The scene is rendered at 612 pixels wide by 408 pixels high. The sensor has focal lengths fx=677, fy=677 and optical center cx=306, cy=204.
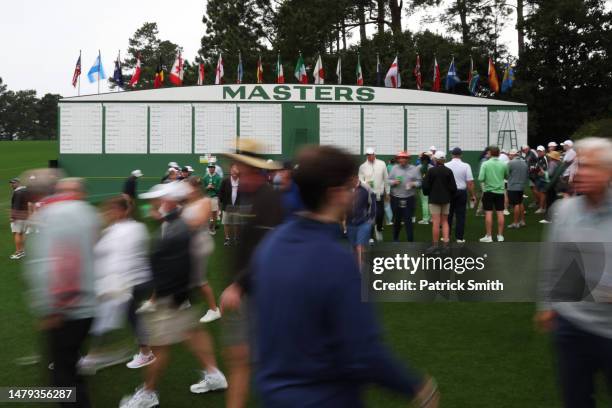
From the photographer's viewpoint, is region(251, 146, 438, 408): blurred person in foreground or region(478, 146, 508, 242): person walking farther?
region(478, 146, 508, 242): person walking

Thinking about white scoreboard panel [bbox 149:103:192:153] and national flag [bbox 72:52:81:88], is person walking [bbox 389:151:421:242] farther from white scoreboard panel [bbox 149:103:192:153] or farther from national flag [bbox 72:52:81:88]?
national flag [bbox 72:52:81:88]

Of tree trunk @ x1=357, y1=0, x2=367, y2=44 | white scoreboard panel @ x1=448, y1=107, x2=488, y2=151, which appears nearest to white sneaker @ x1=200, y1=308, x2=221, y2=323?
white scoreboard panel @ x1=448, y1=107, x2=488, y2=151

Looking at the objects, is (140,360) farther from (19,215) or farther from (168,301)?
(19,215)

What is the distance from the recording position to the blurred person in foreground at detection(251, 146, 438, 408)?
7.34 feet

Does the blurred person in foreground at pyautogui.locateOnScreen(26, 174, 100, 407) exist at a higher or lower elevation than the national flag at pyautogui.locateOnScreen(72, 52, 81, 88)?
lower

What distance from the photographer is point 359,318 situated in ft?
7.32

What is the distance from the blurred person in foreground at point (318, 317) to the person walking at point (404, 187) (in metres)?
10.3

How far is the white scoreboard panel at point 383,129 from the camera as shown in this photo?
76.1 feet

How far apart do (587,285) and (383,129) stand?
19818mm

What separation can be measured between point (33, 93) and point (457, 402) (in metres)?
124

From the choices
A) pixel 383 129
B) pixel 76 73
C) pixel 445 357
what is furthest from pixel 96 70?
pixel 445 357

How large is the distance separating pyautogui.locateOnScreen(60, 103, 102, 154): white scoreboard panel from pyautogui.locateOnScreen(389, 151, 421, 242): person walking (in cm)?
1310

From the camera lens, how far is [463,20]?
154 ft

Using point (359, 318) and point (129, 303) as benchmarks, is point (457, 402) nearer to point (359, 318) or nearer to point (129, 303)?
point (129, 303)
